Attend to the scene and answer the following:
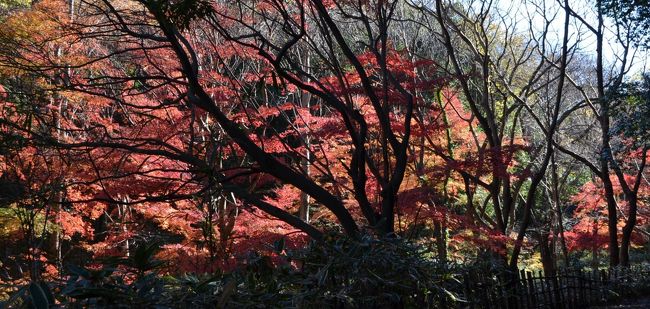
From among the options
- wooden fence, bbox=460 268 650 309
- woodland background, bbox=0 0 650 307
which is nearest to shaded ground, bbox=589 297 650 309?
wooden fence, bbox=460 268 650 309

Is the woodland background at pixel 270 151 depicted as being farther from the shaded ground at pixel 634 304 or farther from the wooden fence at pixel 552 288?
the shaded ground at pixel 634 304

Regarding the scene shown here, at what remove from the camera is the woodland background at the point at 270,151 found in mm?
3393

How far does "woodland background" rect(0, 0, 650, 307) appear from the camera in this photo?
11.1 ft

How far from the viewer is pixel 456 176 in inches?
486

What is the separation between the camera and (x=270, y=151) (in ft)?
32.8

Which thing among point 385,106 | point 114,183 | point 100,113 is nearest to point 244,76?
point 100,113

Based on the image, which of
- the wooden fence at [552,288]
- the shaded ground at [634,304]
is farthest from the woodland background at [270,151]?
the shaded ground at [634,304]

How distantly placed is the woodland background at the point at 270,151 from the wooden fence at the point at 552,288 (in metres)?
0.26

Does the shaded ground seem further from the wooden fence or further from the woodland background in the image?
the woodland background

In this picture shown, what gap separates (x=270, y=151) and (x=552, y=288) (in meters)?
4.69

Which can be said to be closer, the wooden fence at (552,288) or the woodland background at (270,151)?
the woodland background at (270,151)

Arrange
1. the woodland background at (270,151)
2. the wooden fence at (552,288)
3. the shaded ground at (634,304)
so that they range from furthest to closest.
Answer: the shaded ground at (634,304) → the wooden fence at (552,288) → the woodland background at (270,151)

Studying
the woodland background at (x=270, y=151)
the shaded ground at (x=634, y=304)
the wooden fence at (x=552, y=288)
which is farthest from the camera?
the shaded ground at (x=634, y=304)

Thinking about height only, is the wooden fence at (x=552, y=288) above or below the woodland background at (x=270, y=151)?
below
